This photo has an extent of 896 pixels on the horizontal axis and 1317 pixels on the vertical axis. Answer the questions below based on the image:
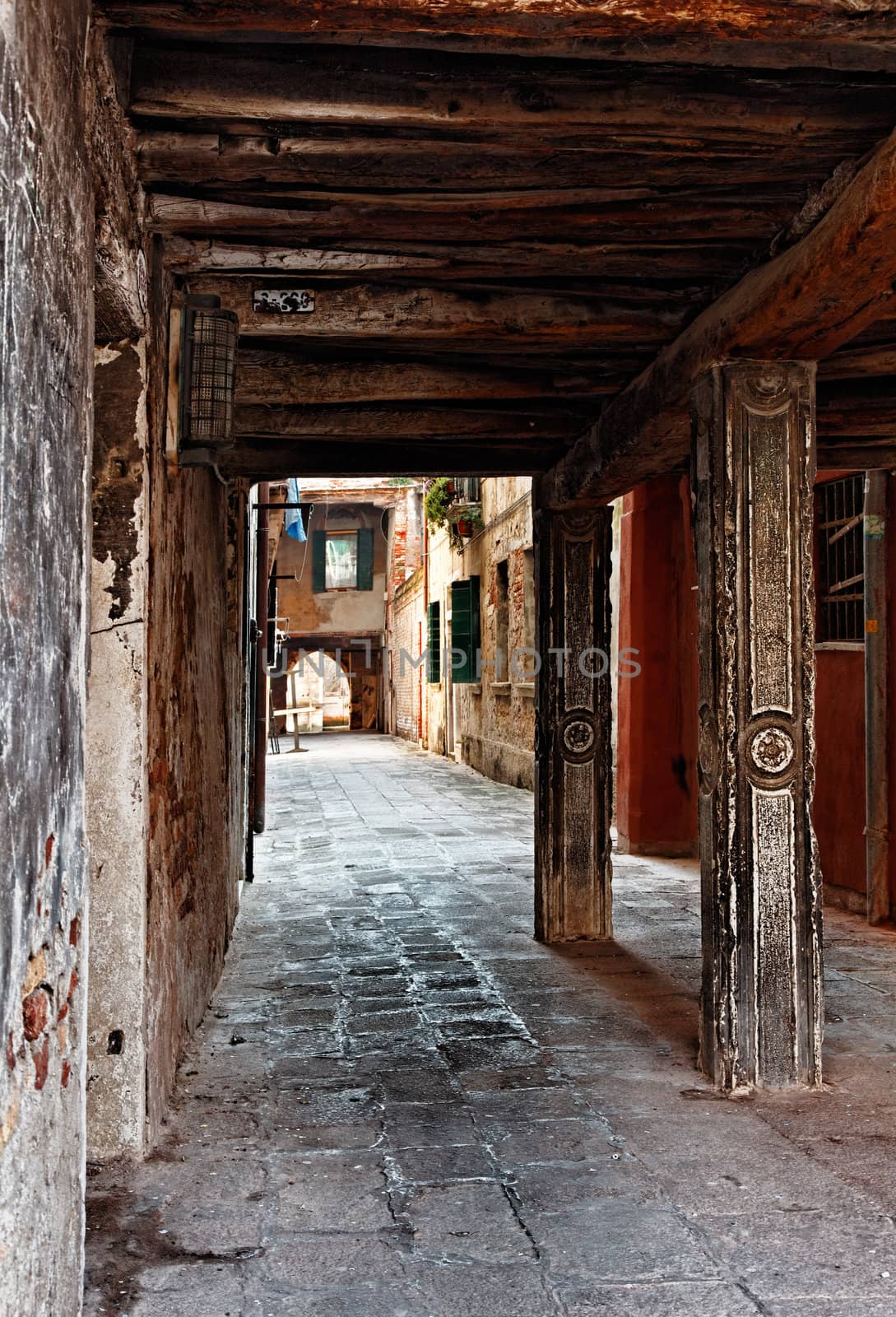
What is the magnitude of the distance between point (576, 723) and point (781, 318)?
11.0 ft

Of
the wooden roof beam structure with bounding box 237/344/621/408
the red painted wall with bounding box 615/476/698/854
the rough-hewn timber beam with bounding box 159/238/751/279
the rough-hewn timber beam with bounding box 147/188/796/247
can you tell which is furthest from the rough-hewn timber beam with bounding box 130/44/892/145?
the red painted wall with bounding box 615/476/698/854

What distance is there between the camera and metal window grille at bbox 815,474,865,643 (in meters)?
7.34

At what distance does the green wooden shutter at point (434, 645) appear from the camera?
71.0ft

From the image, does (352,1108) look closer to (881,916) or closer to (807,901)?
(807,901)

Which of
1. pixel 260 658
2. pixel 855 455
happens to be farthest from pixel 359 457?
pixel 260 658

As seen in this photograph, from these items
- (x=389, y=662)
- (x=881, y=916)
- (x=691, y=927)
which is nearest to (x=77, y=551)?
(x=691, y=927)

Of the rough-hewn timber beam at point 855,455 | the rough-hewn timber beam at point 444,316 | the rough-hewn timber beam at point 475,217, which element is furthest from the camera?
the rough-hewn timber beam at point 855,455

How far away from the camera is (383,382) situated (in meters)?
4.96

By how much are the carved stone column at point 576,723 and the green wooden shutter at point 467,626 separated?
33.6 ft

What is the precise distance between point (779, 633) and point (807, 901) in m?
0.93

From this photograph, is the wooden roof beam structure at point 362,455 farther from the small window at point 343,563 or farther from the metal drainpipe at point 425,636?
the small window at point 343,563

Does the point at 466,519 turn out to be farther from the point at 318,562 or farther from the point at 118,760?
the point at 318,562

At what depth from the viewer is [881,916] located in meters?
6.92

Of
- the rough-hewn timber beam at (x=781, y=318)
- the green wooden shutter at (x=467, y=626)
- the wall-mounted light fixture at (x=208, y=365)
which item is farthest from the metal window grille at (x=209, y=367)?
the green wooden shutter at (x=467, y=626)
